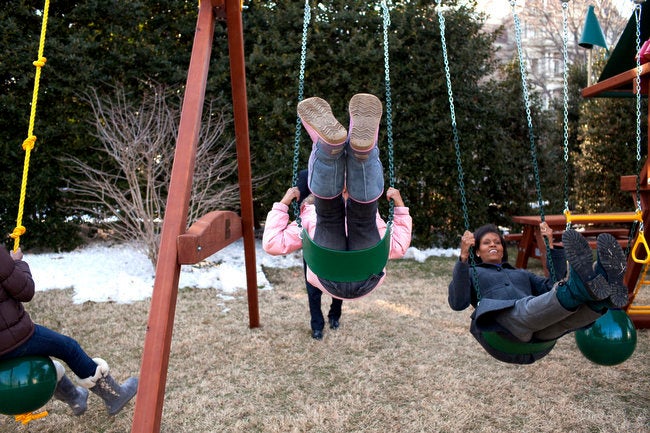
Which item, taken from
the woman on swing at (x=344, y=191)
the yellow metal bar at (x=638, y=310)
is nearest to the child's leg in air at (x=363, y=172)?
the woman on swing at (x=344, y=191)

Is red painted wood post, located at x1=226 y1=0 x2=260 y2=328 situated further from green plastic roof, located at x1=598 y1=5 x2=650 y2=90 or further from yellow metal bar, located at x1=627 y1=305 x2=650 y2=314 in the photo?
green plastic roof, located at x1=598 y1=5 x2=650 y2=90

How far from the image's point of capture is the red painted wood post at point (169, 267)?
7.29ft

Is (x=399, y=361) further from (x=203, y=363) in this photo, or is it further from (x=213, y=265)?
(x=213, y=265)

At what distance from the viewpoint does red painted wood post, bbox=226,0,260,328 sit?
3.24m

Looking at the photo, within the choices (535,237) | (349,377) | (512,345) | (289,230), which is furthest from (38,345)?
(535,237)

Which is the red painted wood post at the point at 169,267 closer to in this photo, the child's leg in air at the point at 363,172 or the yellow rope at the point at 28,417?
the child's leg in air at the point at 363,172

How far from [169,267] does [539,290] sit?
2125 mm

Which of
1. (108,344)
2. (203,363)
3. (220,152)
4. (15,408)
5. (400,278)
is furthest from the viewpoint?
(220,152)

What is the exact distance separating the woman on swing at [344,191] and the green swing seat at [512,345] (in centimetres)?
65

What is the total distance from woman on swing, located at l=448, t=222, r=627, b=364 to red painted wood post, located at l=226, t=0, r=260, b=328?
67.6 inches

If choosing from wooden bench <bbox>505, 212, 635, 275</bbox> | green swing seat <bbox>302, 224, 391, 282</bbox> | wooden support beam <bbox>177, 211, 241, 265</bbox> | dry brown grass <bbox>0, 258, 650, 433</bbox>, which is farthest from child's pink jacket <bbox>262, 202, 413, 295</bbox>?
wooden bench <bbox>505, 212, 635, 275</bbox>

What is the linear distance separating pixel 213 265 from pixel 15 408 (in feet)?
15.1

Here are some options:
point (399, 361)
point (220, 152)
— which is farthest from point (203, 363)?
point (220, 152)

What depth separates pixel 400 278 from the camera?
667 centimetres
